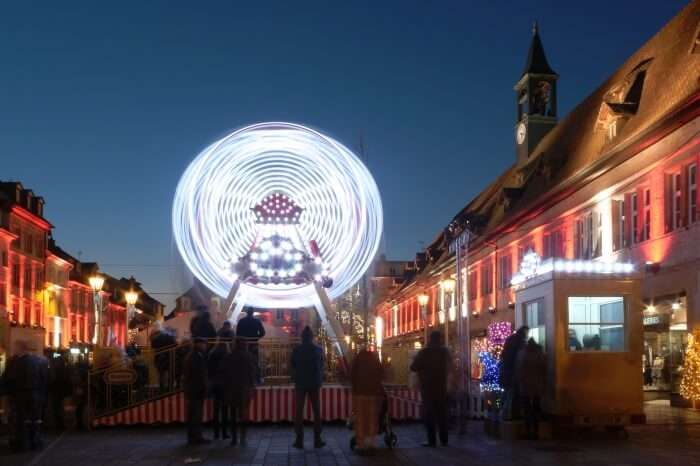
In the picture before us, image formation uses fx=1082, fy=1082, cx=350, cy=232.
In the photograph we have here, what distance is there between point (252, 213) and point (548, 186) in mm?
15673

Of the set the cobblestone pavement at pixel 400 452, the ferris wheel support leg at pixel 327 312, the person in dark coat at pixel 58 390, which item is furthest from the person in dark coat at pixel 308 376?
the ferris wheel support leg at pixel 327 312

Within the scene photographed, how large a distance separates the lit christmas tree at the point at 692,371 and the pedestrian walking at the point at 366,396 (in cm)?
1096

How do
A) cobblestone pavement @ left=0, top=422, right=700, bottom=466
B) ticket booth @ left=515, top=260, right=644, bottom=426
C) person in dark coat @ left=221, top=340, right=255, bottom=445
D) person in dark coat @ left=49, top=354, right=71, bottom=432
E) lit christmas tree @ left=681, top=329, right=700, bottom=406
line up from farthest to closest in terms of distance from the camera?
lit christmas tree @ left=681, top=329, right=700, bottom=406 < person in dark coat @ left=49, top=354, right=71, bottom=432 < ticket booth @ left=515, top=260, right=644, bottom=426 < person in dark coat @ left=221, top=340, right=255, bottom=445 < cobblestone pavement @ left=0, top=422, right=700, bottom=466

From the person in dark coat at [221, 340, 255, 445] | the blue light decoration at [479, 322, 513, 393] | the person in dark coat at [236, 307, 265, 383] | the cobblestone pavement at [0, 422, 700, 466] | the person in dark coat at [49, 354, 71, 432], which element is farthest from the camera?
the blue light decoration at [479, 322, 513, 393]

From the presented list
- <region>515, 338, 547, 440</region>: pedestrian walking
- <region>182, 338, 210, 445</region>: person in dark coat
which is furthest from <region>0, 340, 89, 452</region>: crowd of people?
<region>515, 338, 547, 440</region>: pedestrian walking

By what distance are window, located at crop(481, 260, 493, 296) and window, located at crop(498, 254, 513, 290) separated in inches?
81.3

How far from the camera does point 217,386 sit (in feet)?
65.1

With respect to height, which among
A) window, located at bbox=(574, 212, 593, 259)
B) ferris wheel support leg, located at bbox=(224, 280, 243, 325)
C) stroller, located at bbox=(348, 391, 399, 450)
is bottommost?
stroller, located at bbox=(348, 391, 399, 450)

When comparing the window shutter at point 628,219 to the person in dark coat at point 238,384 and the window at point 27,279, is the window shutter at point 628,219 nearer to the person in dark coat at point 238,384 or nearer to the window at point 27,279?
the person in dark coat at point 238,384

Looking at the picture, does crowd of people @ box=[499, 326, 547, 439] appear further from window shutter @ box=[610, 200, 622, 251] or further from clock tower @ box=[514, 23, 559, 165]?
clock tower @ box=[514, 23, 559, 165]

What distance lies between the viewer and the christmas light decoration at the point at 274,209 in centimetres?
3130

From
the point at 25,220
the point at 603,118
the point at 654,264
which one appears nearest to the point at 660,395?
the point at 654,264

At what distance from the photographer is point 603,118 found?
37.9 meters

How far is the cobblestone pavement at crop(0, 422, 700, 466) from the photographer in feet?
50.3
